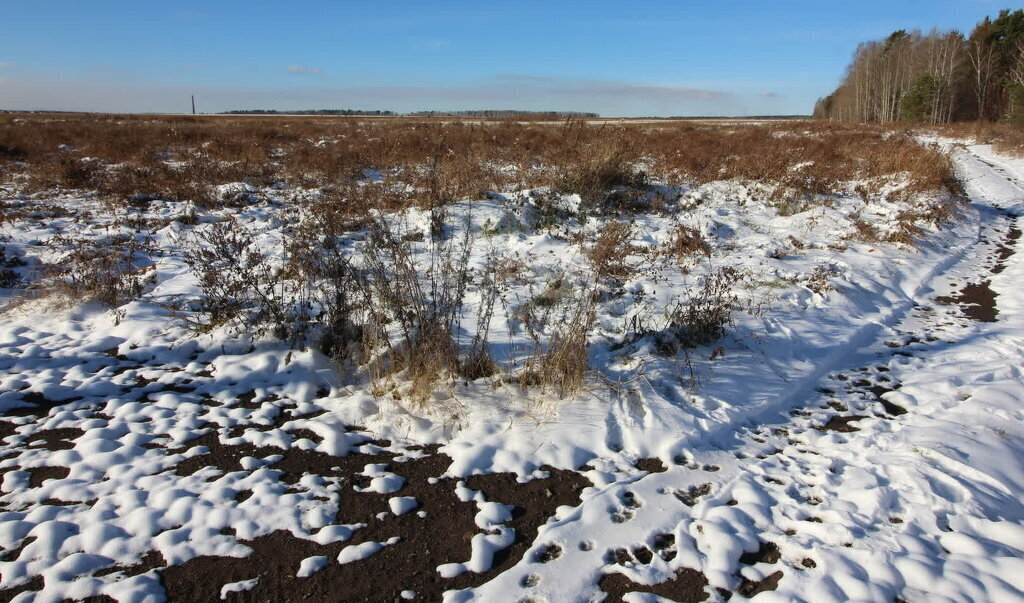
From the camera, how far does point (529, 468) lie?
344 cm

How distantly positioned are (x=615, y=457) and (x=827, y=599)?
1.42 metres

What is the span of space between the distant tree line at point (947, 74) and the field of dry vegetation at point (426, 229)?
126 ft

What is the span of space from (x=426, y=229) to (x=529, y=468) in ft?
18.6

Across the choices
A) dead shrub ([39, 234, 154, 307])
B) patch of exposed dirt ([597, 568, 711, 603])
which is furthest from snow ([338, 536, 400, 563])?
dead shrub ([39, 234, 154, 307])

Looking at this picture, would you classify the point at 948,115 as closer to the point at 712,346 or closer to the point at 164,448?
the point at 712,346

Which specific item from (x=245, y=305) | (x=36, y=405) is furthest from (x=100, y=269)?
(x=36, y=405)

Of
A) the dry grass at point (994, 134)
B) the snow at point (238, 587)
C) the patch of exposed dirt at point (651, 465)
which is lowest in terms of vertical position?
the snow at point (238, 587)

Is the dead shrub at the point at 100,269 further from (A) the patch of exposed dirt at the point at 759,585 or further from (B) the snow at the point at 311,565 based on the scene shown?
(A) the patch of exposed dirt at the point at 759,585

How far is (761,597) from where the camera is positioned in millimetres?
2393

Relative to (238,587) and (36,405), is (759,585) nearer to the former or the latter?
(238,587)

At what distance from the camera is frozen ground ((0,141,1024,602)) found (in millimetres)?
2539

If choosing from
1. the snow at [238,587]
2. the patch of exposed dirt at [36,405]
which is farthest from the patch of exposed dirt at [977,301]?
the patch of exposed dirt at [36,405]

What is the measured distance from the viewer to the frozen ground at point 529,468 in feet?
8.33

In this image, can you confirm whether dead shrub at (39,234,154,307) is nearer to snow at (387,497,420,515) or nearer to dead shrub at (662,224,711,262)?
snow at (387,497,420,515)
